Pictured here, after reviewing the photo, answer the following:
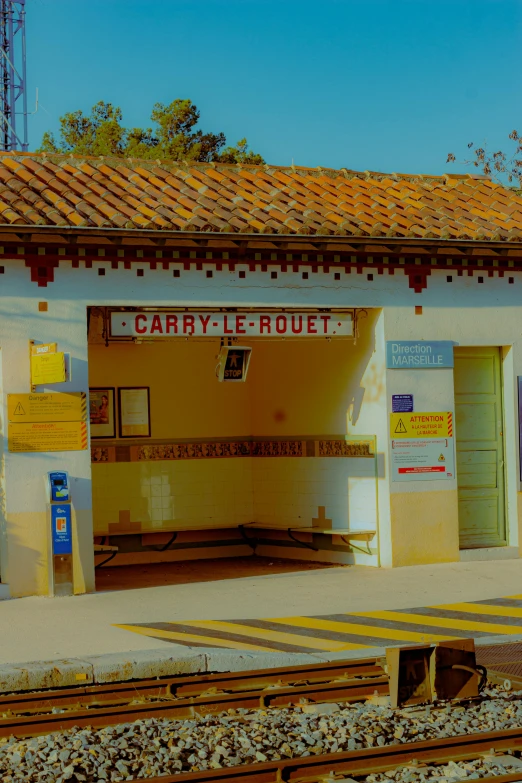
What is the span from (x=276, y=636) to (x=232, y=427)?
6.81m

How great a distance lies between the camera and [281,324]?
13.7 meters

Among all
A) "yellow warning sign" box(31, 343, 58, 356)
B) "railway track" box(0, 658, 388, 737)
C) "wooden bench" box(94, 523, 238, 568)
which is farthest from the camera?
"wooden bench" box(94, 523, 238, 568)

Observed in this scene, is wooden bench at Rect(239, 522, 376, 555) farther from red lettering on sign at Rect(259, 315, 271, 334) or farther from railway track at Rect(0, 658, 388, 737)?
railway track at Rect(0, 658, 388, 737)

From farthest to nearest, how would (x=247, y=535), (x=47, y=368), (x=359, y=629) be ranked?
(x=247, y=535) → (x=47, y=368) → (x=359, y=629)

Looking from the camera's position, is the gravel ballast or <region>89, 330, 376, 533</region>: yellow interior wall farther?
<region>89, 330, 376, 533</region>: yellow interior wall

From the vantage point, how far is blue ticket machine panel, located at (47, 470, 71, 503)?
12172 millimetres

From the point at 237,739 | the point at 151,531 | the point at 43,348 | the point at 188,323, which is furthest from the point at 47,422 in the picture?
the point at 237,739

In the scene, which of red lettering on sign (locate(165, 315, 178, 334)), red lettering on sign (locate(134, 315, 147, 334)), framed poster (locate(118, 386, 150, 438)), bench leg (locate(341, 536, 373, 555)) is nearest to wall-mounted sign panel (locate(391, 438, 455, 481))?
bench leg (locate(341, 536, 373, 555))

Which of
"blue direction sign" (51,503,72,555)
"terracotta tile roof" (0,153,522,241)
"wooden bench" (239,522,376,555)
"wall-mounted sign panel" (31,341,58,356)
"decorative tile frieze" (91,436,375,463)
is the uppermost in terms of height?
"terracotta tile roof" (0,153,522,241)

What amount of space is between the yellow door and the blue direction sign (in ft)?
17.4

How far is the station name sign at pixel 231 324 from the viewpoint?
12992mm

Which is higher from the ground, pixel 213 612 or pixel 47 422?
pixel 47 422

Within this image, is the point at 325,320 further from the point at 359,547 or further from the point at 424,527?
the point at 359,547

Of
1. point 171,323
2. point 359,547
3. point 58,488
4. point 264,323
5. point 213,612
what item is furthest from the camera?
point 359,547
